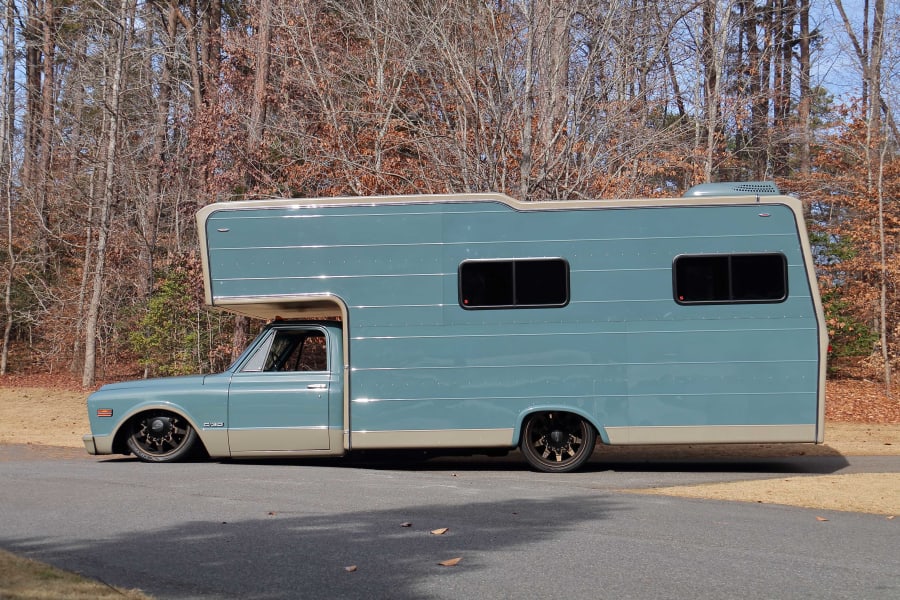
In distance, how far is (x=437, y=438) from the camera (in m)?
10.8

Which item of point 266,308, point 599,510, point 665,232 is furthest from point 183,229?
point 599,510

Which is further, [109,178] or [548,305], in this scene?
[109,178]

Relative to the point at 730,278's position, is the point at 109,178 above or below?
above

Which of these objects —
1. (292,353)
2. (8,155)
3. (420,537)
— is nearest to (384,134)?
(292,353)

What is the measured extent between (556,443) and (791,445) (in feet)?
16.6

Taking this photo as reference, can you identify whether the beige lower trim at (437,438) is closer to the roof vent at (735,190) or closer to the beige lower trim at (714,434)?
the beige lower trim at (714,434)

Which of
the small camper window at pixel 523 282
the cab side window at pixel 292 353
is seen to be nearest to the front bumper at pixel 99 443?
the cab side window at pixel 292 353

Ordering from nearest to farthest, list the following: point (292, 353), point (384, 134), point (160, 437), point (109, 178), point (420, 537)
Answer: point (420, 537) < point (292, 353) < point (160, 437) < point (384, 134) < point (109, 178)

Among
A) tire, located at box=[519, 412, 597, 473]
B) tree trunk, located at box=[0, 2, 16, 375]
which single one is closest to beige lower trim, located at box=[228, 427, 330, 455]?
tire, located at box=[519, 412, 597, 473]

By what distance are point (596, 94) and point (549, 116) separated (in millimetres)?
1435

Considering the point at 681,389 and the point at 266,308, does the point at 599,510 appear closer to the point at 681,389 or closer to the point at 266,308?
the point at 681,389

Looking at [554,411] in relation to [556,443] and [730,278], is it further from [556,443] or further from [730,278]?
[730,278]

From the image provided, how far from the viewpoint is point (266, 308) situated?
11.4 metres

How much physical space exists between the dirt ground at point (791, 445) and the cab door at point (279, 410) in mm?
3749
